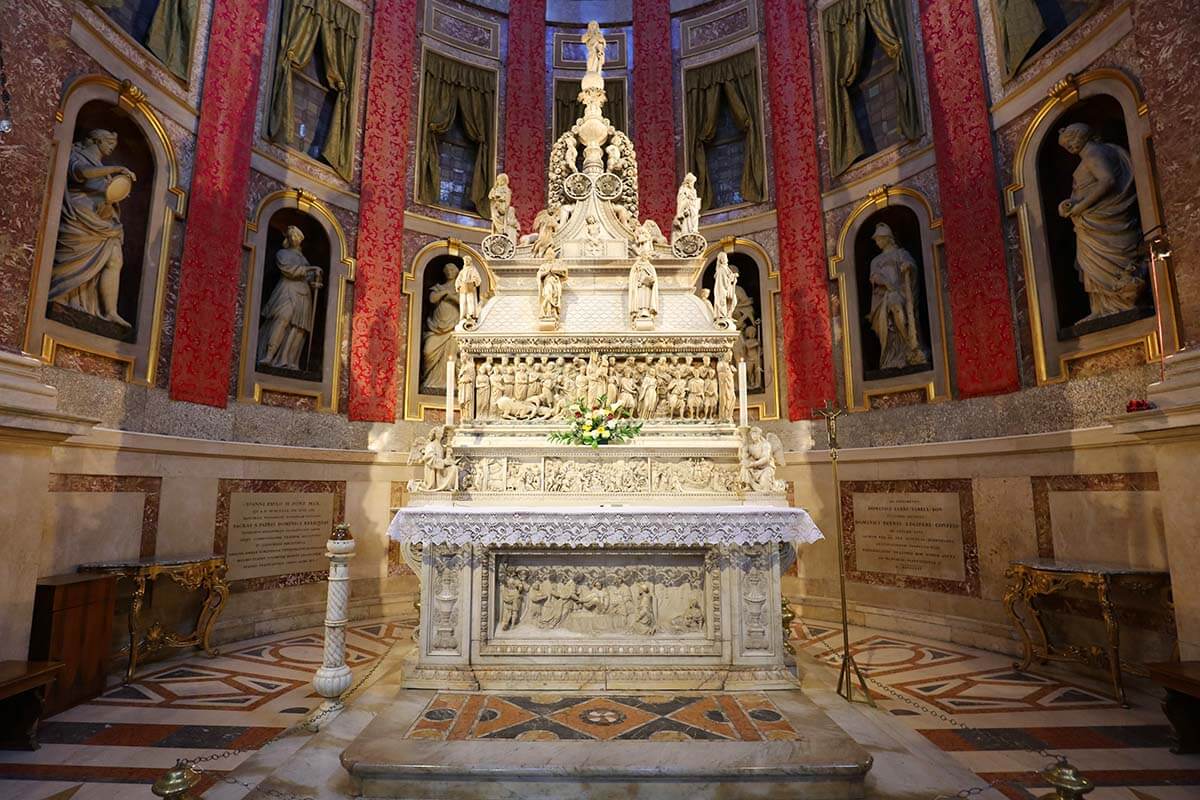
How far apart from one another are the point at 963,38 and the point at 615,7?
6.83m

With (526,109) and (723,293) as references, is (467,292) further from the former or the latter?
(526,109)

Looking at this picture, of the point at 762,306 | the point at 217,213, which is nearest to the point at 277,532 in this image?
the point at 217,213

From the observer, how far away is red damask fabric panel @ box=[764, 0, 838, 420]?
371 inches

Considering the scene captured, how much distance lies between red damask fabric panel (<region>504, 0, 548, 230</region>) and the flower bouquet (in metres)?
5.37

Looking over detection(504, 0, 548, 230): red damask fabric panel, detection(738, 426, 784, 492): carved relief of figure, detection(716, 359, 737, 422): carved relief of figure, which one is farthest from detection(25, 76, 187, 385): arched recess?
detection(738, 426, 784, 492): carved relief of figure

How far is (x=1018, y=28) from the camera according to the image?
7.30m

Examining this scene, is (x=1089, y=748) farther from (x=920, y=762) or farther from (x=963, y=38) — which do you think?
(x=963, y=38)

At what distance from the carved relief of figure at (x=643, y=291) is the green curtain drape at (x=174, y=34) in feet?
20.0

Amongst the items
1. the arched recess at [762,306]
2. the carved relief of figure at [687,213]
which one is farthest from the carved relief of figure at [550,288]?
the arched recess at [762,306]

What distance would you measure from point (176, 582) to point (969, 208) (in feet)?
33.5

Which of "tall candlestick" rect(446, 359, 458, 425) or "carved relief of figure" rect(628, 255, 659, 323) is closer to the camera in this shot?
"tall candlestick" rect(446, 359, 458, 425)

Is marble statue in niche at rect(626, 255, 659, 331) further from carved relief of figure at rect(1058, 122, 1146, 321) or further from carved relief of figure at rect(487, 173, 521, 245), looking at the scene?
carved relief of figure at rect(1058, 122, 1146, 321)

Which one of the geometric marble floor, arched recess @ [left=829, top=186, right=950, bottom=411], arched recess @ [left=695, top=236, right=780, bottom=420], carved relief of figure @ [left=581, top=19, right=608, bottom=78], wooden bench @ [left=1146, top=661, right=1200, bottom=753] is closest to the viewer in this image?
the geometric marble floor

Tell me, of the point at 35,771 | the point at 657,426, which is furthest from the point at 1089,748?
the point at 35,771
